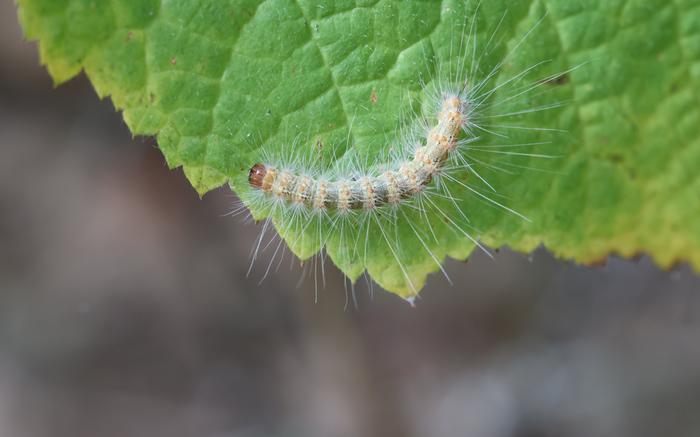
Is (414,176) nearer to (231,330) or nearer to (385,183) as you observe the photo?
(385,183)

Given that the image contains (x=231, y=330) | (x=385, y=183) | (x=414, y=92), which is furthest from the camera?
(x=231, y=330)

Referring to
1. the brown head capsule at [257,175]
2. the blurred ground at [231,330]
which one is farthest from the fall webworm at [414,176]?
the blurred ground at [231,330]

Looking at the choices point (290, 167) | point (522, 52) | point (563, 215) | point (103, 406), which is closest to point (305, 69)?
point (290, 167)

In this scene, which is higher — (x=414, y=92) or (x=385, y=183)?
(x=414, y=92)

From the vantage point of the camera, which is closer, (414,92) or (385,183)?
(414,92)

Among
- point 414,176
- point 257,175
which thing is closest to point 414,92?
point 414,176

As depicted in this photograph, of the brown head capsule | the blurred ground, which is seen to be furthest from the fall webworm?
the blurred ground
